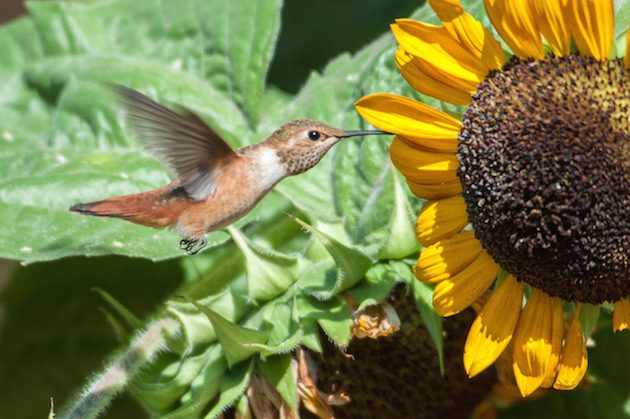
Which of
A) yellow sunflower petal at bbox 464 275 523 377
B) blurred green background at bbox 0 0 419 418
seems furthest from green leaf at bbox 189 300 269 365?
blurred green background at bbox 0 0 419 418

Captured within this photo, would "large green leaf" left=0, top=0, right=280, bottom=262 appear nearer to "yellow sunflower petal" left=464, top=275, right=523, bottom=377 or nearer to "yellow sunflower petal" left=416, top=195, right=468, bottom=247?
"yellow sunflower petal" left=416, top=195, right=468, bottom=247

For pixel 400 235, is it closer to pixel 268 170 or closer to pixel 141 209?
pixel 268 170

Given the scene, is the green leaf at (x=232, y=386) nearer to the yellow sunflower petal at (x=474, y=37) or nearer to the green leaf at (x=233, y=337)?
the green leaf at (x=233, y=337)

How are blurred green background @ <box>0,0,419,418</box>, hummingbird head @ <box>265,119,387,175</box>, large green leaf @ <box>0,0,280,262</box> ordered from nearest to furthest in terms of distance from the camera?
hummingbird head @ <box>265,119,387,175</box>
large green leaf @ <box>0,0,280,262</box>
blurred green background @ <box>0,0,419,418</box>

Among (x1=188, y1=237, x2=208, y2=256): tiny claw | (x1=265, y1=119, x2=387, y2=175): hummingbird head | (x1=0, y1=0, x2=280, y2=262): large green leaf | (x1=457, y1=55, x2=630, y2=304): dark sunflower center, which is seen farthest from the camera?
(x1=0, y1=0, x2=280, y2=262): large green leaf

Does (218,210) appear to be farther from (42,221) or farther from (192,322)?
(42,221)

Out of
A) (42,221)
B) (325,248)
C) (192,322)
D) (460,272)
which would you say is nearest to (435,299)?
(460,272)
